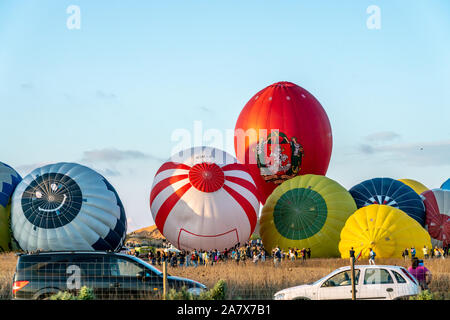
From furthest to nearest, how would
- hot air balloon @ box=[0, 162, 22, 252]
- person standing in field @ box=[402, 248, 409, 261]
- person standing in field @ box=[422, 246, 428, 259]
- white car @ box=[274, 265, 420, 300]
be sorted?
hot air balloon @ box=[0, 162, 22, 252] → person standing in field @ box=[422, 246, 428, 259] → person standing in field @ box=[402, 248, 409, 261] → white car @ box=[274, 265, 420, 300]

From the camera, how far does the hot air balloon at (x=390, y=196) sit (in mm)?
33594

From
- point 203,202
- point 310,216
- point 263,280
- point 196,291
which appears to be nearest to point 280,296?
point 196,291

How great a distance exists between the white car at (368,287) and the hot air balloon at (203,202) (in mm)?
15720

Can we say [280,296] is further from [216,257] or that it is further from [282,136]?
[282,136]

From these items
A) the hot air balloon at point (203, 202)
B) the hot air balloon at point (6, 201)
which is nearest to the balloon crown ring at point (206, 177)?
the hot air balloon at point (203, 202)

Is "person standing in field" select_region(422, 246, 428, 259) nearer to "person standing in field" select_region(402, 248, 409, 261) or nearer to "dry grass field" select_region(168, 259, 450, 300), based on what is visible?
"person standing in field" select_region(402, 248, 409, 261)

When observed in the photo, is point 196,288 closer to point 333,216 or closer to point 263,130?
point 333,216

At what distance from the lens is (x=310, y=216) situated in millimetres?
30531

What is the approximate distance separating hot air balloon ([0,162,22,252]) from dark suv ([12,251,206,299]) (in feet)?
59.9

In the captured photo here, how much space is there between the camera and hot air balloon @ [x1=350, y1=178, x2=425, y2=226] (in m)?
33.6

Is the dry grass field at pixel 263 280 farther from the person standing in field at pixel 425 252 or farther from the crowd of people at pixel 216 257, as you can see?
the crowd of people at pixel 216 257

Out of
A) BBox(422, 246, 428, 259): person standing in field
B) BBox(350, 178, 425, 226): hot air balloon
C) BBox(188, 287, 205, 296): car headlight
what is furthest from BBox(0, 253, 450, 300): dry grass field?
BBox(350, 178, 425, 226): hot air balloon
